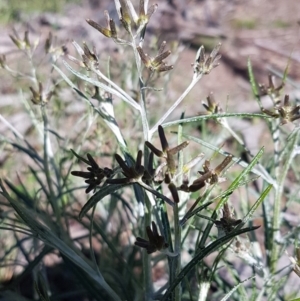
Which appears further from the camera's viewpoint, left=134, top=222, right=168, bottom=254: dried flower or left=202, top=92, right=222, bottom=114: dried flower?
left=202, top=92, right=222, bottom=114: dried flower

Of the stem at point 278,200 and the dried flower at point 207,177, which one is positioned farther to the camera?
Answer: the stem at point 278,200

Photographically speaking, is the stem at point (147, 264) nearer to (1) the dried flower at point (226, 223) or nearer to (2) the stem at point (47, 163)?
(1) the dried flower at point (226, 223)

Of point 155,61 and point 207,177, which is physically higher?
point 155,61

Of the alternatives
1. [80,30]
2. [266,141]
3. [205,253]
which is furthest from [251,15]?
[205,253]

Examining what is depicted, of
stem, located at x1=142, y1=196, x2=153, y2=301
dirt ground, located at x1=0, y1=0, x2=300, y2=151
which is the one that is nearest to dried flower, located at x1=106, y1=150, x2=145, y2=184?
stem, located at x1=142, y1=196, x2=153, y2=301

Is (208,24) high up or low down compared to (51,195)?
down

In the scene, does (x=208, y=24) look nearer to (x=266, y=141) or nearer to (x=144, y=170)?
(x=266, y=141)

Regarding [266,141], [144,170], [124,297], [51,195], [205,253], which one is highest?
[144,170]

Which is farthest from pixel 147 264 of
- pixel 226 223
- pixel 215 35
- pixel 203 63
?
pixel 215 35

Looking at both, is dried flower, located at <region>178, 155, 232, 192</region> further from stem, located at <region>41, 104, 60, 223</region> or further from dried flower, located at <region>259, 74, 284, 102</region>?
stem, located at <region>41, 104, 60, 223</region>

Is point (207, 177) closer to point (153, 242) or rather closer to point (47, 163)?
point (153, 242)

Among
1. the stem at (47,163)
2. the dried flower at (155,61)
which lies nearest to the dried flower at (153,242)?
the dried flower at (155,61)
